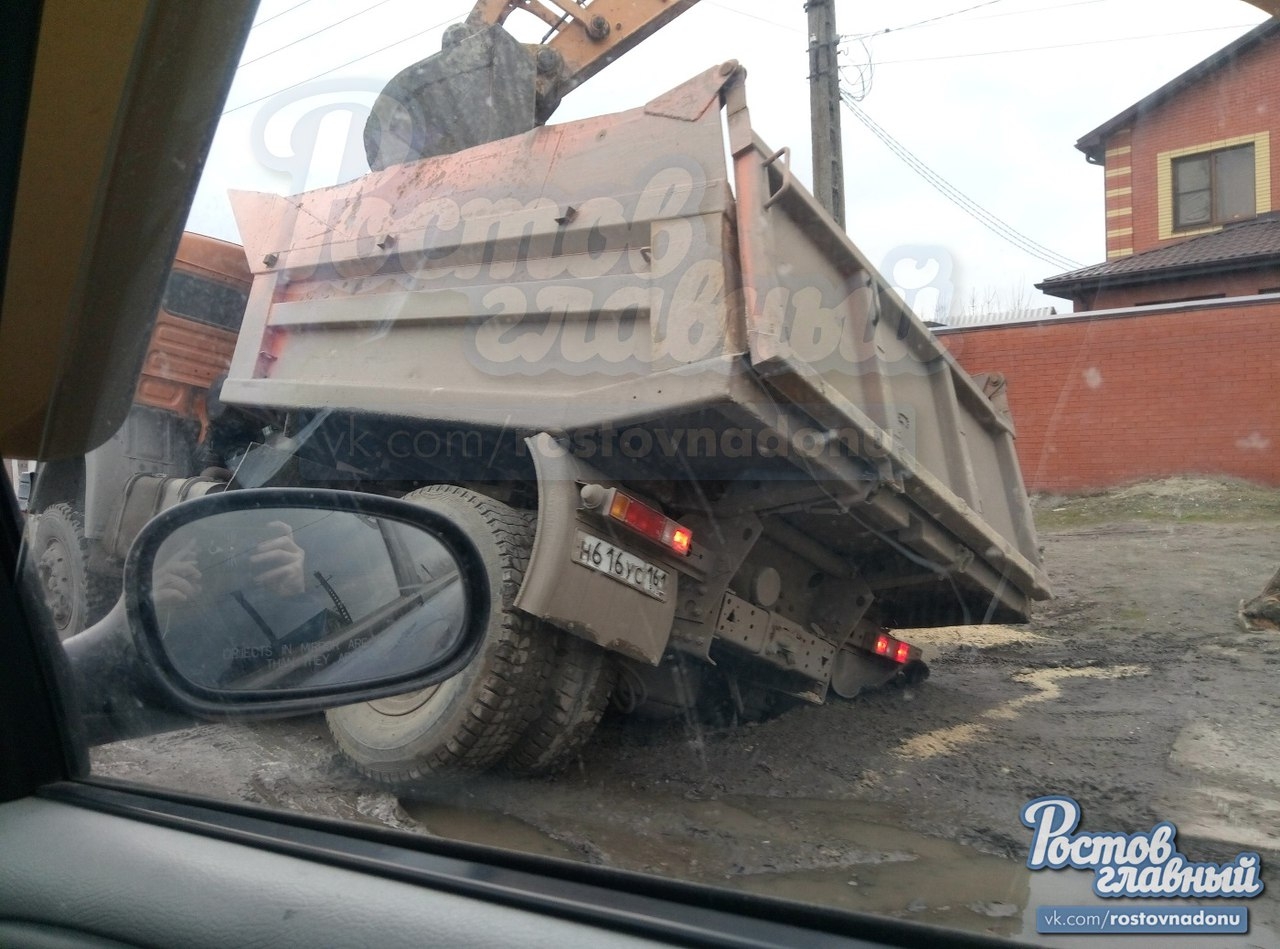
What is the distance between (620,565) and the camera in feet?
11.6

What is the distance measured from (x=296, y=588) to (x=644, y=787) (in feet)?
6.65

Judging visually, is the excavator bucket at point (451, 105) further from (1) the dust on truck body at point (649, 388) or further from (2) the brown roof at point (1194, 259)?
(2) the brown roof at point (1194, 259)

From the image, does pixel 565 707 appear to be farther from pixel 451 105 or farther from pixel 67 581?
pixel 451 105

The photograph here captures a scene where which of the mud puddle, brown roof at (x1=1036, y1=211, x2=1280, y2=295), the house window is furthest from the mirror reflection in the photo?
brown roof at (x1=1036, y1=211, x2=1280, y2=295)

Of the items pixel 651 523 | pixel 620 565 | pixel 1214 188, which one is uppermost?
pixel 1214 188

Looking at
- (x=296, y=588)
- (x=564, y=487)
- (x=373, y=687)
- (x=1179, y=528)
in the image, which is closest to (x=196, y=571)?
(x=296, y=588)

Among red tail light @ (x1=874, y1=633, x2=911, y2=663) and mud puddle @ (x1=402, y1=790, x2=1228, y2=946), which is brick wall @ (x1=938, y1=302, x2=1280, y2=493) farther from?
mud puddle @ (x1=402, y1=790, x2=1228, y2=946)

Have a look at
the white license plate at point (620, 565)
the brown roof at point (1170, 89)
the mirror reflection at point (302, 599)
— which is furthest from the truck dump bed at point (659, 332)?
the mirror reflection at point (302, 599)

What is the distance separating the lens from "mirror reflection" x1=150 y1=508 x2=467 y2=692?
2.01 meters

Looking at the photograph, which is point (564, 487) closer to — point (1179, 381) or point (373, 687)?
point (373, 687)

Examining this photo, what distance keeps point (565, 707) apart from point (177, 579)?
1967mm

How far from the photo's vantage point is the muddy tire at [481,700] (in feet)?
11.6

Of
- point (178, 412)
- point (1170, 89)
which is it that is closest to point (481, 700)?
point (178, 412)

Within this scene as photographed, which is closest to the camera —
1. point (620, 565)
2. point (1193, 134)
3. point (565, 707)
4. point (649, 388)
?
point (649, 388)
